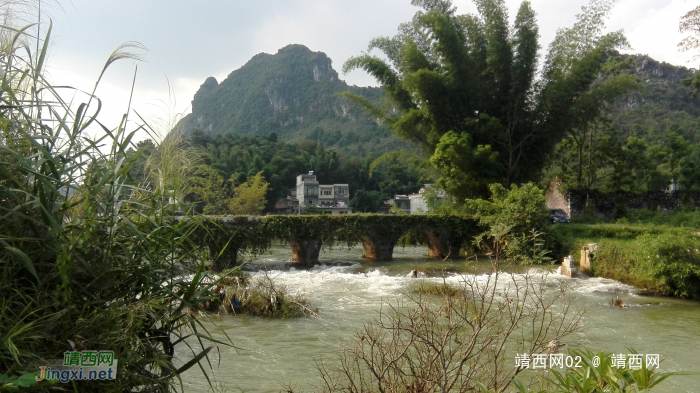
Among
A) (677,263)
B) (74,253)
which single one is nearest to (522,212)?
(677,263)

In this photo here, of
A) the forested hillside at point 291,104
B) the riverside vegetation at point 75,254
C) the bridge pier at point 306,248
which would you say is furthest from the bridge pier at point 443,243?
the forested hillside at point 291,104

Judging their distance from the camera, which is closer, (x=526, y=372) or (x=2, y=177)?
(x=2, y=177)

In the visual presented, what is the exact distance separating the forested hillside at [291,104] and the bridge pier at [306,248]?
1756 inches

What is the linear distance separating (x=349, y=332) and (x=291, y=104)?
86.9 meters

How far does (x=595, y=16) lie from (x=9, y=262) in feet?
71.0

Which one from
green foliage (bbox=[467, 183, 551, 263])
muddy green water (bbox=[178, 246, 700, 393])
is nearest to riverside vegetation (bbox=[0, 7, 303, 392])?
muddy green water (bbox=[178, 246, 700, 393])

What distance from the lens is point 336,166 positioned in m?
47.9

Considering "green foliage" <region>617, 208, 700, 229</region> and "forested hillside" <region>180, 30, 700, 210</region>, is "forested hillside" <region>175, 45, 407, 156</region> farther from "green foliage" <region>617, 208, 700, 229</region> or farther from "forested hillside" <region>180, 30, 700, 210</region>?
"green foliage" <region>617, 208, 700, 229</region>

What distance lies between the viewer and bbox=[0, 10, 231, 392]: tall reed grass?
71.7 inches

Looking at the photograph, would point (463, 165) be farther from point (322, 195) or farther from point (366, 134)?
point (366, 134)

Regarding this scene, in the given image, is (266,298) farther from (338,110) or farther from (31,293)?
(338,110)

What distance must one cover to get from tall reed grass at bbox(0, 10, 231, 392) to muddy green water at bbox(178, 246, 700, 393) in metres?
0.71

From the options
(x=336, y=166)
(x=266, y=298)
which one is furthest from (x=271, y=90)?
(x=266, y=298)

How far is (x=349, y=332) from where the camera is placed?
22.8 feet
